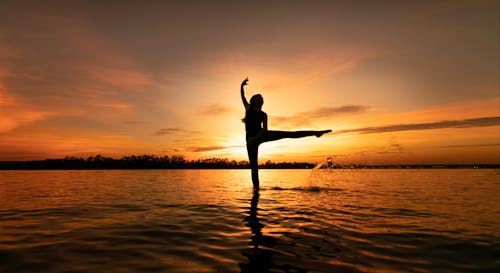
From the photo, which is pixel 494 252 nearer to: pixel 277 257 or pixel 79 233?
pixel 277 257

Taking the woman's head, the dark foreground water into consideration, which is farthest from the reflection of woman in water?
the dark foreground water

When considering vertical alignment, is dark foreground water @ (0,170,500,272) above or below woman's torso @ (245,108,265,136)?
below

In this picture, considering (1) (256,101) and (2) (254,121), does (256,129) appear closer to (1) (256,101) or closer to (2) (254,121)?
(2) (254,121)

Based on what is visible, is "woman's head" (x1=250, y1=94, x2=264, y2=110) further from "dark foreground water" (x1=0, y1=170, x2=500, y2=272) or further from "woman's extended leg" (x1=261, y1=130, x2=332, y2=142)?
"dark foreground water" (x1=0, y1=170, x2=500, y2=272)

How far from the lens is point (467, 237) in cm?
770

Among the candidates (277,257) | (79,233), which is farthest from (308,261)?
(79,233)

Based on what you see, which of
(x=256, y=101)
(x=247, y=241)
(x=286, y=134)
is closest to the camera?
(x=247, y=241)

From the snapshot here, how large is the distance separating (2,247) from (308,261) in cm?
650

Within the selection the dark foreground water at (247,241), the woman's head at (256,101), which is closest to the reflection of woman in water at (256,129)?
the woman's head at (256,101)

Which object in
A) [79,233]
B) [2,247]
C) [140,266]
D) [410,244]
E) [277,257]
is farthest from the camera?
[79,233]

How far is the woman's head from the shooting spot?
14617mm

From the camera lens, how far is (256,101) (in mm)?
14641

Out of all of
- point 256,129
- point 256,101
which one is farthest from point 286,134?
point 256,101

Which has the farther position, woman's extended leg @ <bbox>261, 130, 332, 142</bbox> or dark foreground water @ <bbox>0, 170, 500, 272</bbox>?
woman's extended leg @ <bbox>261, 130, 332, 142</bbox>
